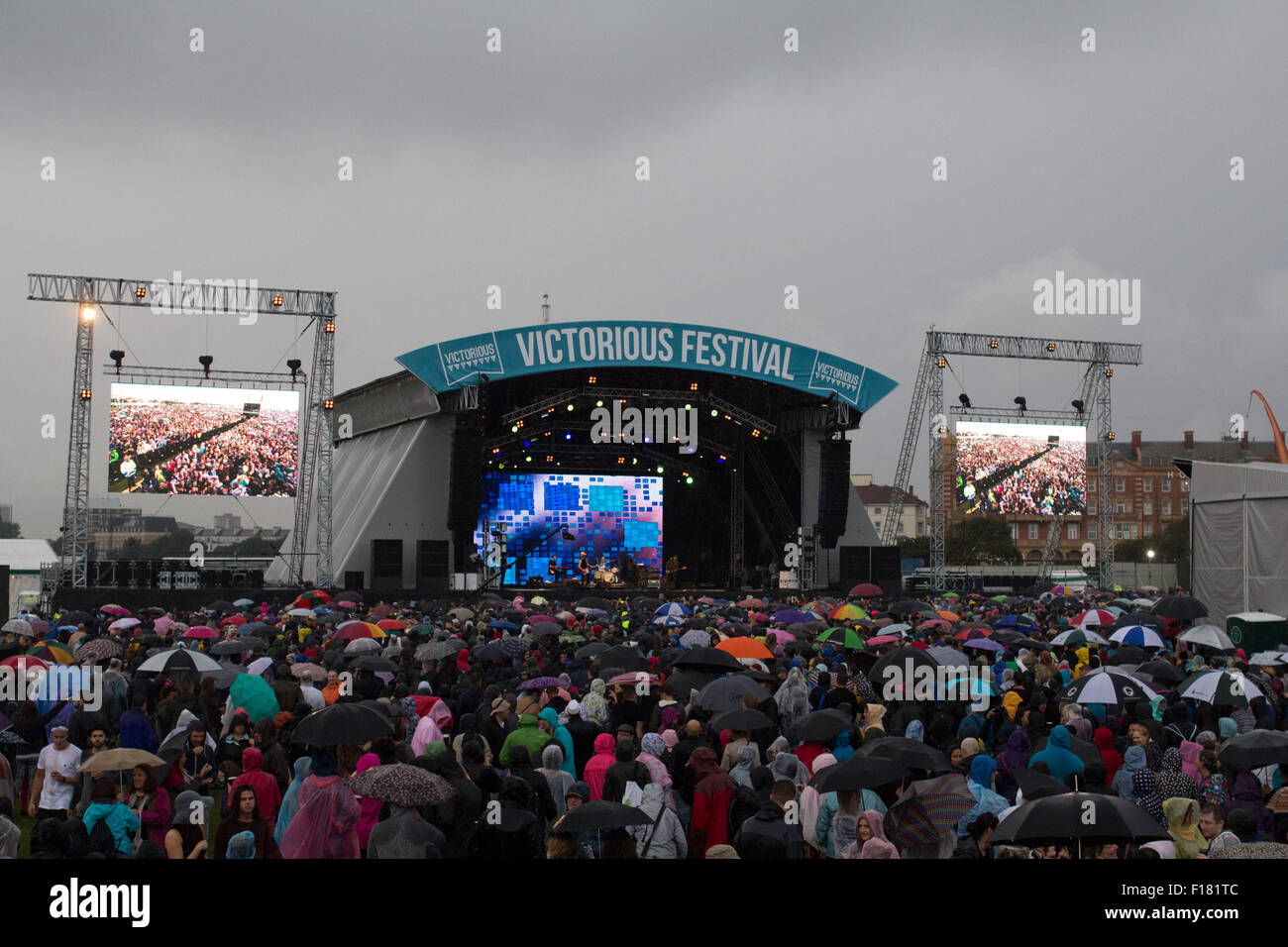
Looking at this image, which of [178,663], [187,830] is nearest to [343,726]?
[187,830]

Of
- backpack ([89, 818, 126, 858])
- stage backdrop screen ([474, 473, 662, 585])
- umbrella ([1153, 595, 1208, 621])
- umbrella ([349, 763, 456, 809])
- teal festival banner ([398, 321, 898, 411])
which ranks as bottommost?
backpack ([89, 818, 126, 858])

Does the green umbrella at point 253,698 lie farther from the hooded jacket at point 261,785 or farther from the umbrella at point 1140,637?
the umbrella at point 1140,637

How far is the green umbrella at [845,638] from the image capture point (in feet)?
48.2

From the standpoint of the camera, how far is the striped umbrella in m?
6.30

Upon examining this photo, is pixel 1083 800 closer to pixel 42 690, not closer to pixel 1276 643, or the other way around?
pixel 42 690

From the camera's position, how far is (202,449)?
3234 cm

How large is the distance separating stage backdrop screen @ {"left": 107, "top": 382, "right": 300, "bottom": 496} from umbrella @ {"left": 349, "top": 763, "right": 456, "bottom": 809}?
27529mm

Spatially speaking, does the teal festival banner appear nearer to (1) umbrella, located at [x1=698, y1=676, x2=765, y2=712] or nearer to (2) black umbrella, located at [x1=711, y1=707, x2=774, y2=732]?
(1) umbrella, located at [x1=698, y1=676, x2=765, y2=712]

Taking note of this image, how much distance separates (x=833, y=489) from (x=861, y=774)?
1199 inches

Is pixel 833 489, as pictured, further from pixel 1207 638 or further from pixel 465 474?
pixel 1207 638

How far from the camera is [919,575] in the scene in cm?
4481

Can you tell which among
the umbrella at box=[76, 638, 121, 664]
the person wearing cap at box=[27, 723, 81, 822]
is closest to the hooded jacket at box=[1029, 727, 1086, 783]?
the person wearing cap at box=[27, 723, 81, 822]

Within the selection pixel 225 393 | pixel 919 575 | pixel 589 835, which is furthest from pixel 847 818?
pixel 919 575
